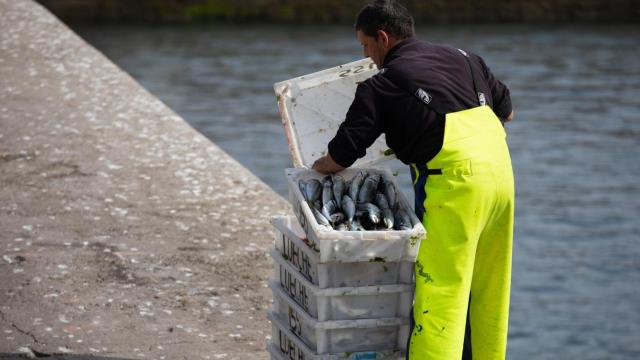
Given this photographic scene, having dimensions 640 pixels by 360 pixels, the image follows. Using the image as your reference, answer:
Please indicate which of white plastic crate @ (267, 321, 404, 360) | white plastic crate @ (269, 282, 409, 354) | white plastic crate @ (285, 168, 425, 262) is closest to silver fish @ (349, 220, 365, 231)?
white plastic crate @ (285, 168, 425, 262)

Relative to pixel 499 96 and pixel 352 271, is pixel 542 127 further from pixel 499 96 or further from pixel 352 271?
pixel 352 271

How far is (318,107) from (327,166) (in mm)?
636

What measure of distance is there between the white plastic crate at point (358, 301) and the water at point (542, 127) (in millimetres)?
7071

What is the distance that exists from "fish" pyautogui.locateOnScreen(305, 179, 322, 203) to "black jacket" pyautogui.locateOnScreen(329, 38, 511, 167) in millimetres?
136

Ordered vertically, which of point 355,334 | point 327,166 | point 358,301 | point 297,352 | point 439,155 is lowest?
point 297,352

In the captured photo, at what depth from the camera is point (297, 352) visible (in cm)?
439

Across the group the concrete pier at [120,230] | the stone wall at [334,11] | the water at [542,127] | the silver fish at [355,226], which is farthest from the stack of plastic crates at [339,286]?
the stone wall at [334,11]

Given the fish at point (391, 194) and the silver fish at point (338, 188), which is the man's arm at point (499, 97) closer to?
the fish at point (391, 194)

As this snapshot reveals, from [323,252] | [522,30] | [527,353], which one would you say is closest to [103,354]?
[323,252]

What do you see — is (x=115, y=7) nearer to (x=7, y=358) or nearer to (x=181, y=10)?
(x=181, y=10)

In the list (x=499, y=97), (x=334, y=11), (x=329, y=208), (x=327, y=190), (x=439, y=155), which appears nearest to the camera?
(x=439, y=155)

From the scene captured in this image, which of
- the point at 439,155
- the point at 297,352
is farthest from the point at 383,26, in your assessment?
Result: the point at 297,352

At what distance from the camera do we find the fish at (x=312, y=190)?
13.9ft

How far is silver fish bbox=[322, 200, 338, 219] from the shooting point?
13.4 feet
